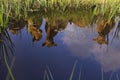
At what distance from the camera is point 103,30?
6.04 m

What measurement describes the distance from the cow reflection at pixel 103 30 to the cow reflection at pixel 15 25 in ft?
4.35

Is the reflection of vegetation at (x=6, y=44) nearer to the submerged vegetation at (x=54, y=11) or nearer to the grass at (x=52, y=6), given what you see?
the submerged vegetation at (x=54, y=11)

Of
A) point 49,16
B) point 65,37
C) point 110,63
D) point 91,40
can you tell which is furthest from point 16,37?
point 49,16

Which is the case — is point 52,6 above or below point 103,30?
above

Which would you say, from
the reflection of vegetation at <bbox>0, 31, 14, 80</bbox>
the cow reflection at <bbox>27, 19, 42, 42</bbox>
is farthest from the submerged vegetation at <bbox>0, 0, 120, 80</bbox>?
the cow reflection at <bbox>27, 19, 42, 42</bbox>

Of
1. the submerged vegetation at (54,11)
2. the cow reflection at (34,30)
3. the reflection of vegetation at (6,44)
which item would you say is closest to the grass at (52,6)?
the submerged vegetation at (54,11)

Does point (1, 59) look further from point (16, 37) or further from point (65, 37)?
point (65, 37)

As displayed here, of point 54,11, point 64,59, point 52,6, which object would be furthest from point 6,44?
point 52,6

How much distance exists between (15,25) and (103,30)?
1559mm

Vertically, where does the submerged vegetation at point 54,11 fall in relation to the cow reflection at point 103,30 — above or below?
above

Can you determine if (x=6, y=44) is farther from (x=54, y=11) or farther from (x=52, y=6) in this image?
(x=52, y=6)

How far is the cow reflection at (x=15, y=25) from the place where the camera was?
5.54m

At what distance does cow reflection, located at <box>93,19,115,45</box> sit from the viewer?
5345 mm

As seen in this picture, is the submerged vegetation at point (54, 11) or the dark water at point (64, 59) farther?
the submerged vegetation at point (54, 11)
